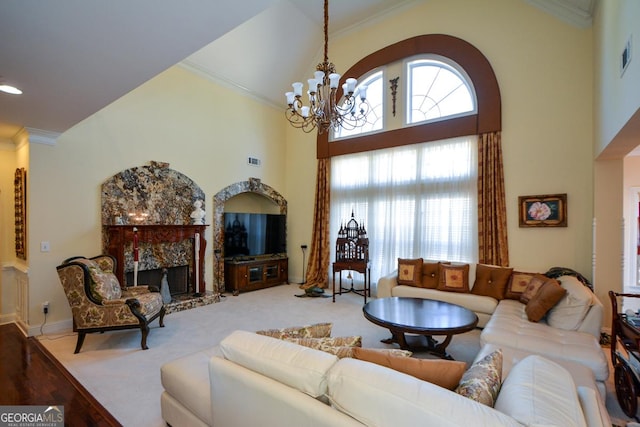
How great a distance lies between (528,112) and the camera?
4.52 m

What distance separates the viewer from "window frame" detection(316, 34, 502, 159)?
4.79 m

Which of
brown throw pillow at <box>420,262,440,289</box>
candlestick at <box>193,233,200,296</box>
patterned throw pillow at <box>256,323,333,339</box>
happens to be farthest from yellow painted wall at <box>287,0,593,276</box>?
candlestick at <box>193,233,200,296</box>

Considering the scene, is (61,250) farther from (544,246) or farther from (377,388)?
(544,246)

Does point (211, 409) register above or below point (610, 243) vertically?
below

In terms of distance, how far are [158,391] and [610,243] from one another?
→ 519 cm

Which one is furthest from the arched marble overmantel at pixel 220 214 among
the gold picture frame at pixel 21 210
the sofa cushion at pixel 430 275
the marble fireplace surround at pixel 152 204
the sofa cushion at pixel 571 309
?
the sofa cushion at pixel 571 309

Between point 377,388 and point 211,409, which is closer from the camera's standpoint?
Answer: point 377,388

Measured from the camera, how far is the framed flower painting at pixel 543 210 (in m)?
4.28

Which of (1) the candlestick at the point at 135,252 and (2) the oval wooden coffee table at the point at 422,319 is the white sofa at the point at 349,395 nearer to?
(2) the oval wooden coffee table at the point at 422,319

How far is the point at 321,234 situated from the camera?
655 cm

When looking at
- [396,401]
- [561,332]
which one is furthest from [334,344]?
[561,332]

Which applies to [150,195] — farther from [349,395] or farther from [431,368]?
[431,368]

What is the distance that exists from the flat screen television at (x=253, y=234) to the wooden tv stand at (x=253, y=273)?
202 millimetres

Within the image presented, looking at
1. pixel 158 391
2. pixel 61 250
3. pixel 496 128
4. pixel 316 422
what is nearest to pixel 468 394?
pixel 316 422
